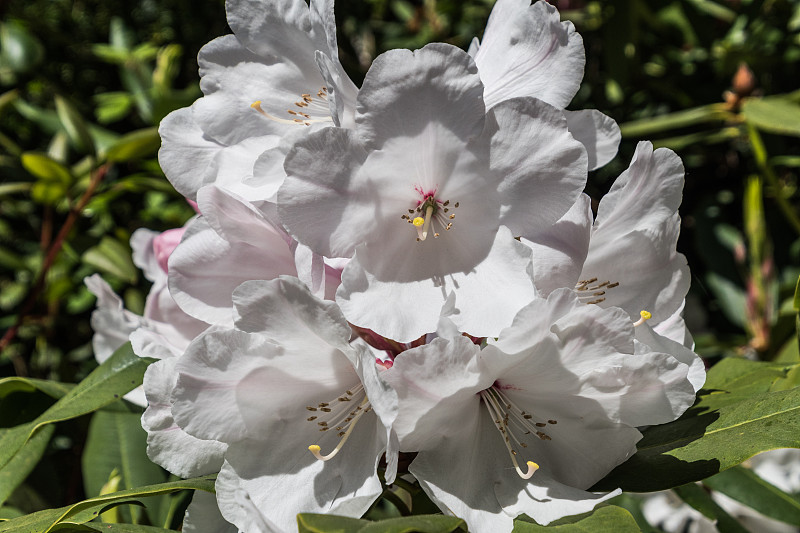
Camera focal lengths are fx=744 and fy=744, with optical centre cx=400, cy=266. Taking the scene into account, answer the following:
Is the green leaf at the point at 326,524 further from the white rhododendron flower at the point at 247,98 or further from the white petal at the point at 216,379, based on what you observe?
the white rhododendron flower at the point at 247,98

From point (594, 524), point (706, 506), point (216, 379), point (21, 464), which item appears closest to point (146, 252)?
point (21, 464)

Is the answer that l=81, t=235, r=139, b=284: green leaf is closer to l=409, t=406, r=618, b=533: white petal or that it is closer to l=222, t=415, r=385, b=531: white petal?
l=222, t=415, r=385, b=531: white petal

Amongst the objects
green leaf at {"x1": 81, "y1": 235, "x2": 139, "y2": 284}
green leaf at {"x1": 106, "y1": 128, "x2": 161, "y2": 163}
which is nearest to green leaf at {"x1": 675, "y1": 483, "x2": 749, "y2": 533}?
green leaf at {"x1": 81, "y1": 235, "x2": 139, "y2": 284}

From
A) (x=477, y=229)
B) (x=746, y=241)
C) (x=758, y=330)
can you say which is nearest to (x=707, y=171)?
(x=746, y=241)

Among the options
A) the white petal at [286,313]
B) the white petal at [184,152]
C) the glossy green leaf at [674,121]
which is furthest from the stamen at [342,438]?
the glossy green leaf at [674,121]

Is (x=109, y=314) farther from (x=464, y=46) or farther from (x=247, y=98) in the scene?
(x=464, y=46)
